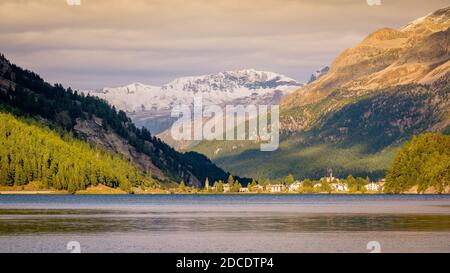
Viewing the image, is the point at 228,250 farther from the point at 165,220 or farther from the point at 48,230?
the point at 165,220

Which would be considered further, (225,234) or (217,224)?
(217,224)

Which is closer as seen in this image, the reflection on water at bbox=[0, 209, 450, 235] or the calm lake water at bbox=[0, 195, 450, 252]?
the calm lake water at bbox=[0, 195, 450, 252]

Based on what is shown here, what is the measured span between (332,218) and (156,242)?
225 ft

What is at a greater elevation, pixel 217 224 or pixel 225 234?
pixel 225 234

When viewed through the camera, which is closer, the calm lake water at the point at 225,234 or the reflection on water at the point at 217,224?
the calm lake water at the point at 225,234

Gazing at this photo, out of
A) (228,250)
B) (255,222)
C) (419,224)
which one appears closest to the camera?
(228,250)

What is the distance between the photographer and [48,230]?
487ft
